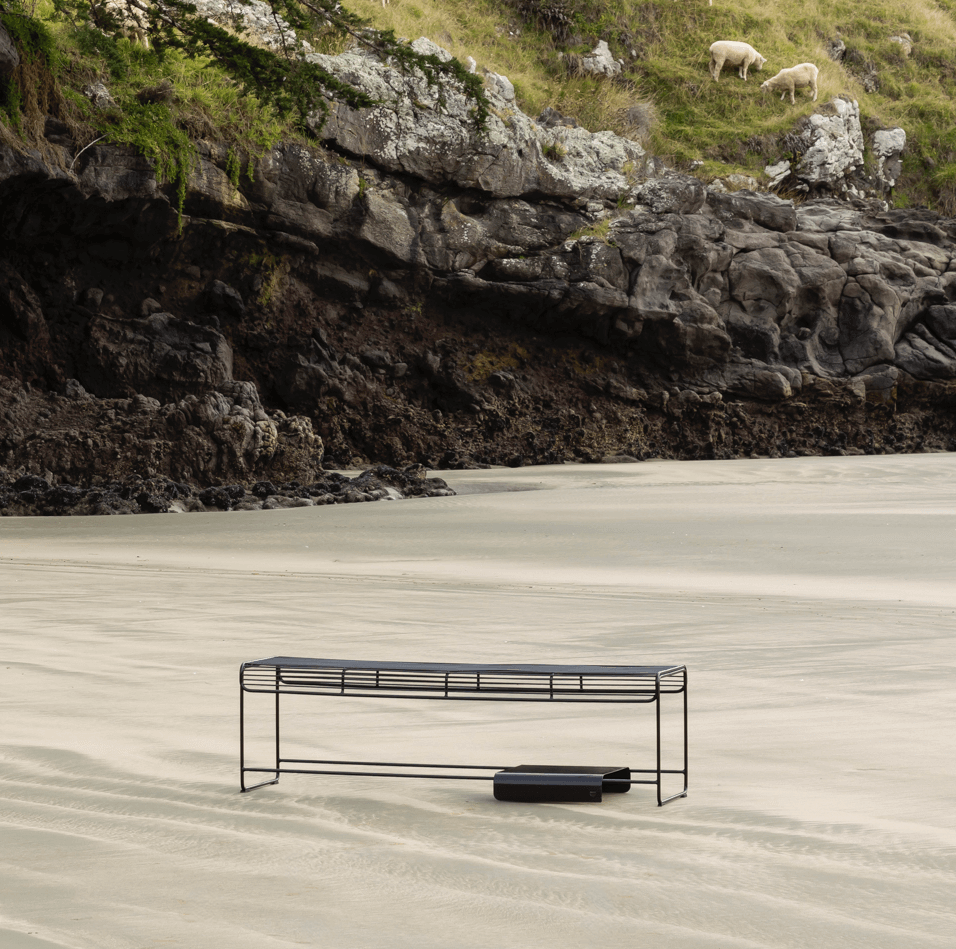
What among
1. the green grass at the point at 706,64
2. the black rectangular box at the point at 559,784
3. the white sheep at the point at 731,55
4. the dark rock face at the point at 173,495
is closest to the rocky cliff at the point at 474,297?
the dark rock face at the point at 173,495

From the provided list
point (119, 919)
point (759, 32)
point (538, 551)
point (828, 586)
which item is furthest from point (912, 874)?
point (759, 32)

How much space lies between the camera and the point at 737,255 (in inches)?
985

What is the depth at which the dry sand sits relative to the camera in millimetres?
2270

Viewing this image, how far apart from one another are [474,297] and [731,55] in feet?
51.5

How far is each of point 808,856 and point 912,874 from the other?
23 cm

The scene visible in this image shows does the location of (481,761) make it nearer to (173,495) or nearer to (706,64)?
(173,495)

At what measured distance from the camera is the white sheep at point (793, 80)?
108 feet

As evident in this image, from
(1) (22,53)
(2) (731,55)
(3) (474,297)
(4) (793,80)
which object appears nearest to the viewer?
(1) (22,53)

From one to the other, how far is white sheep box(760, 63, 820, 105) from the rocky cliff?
320 inches

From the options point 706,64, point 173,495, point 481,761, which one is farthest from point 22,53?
point 706,64

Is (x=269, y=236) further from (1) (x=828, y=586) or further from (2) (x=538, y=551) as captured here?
(1) (x=828, y=586)

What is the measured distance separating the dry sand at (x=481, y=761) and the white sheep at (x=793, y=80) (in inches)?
1094

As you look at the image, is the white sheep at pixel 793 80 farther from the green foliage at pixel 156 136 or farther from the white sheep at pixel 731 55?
the green foliage at pixel 156 136

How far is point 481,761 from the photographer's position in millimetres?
3516
